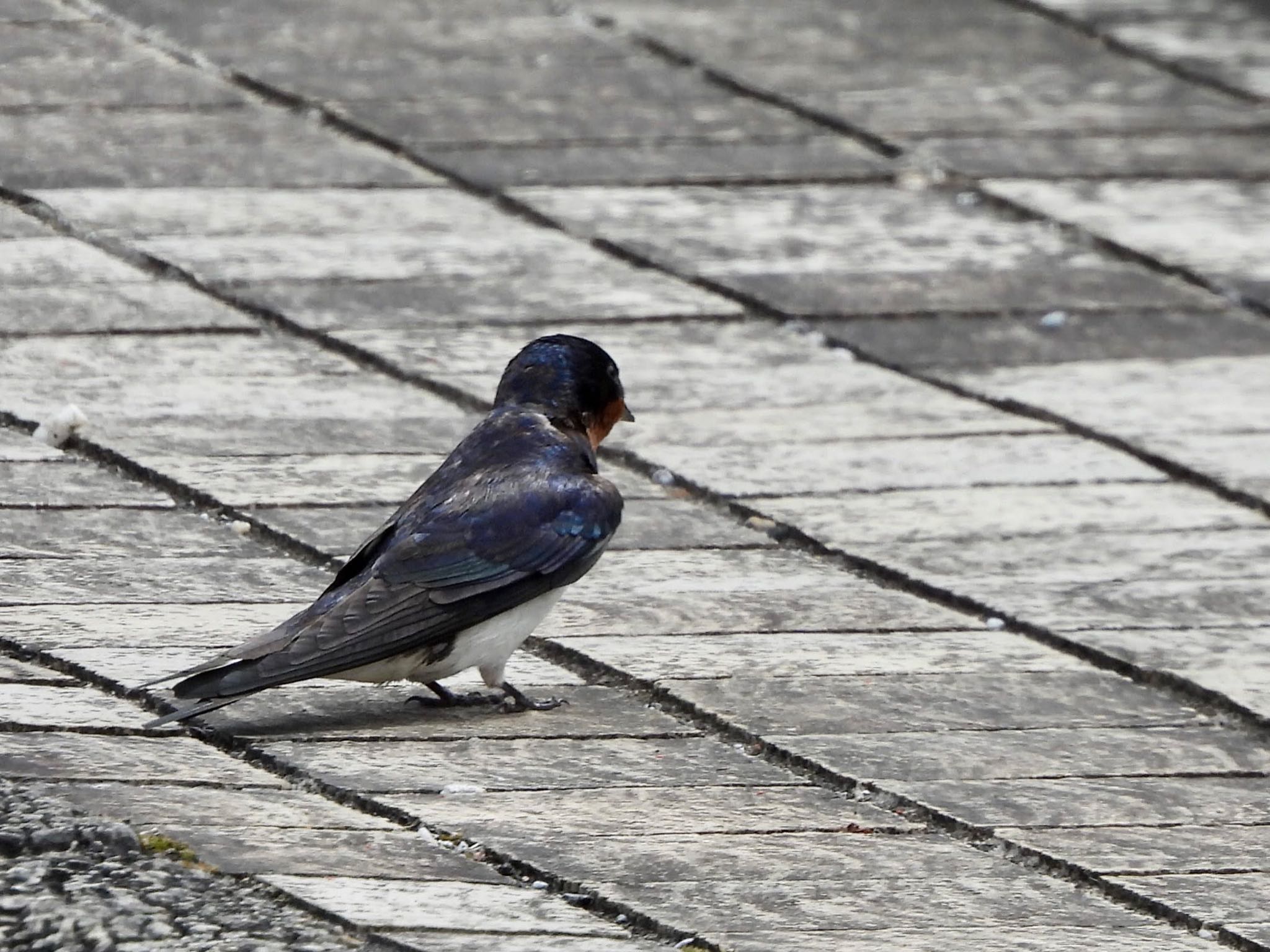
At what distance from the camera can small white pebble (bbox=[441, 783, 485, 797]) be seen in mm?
4332

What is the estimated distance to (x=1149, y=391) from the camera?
7.03 meters

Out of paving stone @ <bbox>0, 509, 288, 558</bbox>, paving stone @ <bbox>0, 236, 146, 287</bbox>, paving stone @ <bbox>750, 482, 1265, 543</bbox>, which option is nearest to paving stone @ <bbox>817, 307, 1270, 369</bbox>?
paving stone @ <bbox>750, 482, 1265, 543</bbox>

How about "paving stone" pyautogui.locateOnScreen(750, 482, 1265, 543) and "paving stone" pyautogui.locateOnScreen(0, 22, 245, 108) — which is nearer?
"paving stone" pyautogui.locateOnScreen(750, 482, 1265, 543)

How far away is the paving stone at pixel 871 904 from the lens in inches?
155

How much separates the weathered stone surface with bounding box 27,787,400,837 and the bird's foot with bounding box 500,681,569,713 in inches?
26.3

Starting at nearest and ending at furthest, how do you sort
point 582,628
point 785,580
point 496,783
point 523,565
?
point 496,783 → point 523,565 → point 582,628 → point 785,580

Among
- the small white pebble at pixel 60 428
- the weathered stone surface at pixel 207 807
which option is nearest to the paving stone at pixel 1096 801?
the weathered stone surface at pixel 207 807

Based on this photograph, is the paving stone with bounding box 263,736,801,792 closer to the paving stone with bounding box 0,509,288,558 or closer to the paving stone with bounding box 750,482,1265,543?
the paving stone with bounding box 0,509,288,558

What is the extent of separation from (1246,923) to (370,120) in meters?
4.94

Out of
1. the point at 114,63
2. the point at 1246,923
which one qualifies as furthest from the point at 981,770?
the point at 114,63

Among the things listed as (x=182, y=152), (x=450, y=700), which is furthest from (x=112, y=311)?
(x=450, y=700)

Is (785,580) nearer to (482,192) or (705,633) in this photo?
(705,633)

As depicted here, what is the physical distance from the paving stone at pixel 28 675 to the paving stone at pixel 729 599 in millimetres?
1070

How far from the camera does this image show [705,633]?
17.5ft
